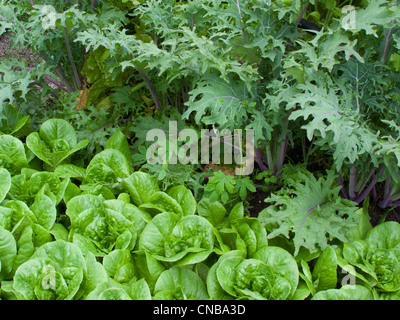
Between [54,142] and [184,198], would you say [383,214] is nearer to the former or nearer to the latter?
[184,198]

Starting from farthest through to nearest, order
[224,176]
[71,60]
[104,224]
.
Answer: [71,60]
[224,176]
[104,224]

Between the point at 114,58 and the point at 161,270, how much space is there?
1.05 metres

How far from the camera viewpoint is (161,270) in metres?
1.50

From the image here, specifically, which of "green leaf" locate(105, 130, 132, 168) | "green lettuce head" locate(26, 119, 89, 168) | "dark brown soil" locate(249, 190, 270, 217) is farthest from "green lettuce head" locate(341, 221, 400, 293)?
"green lettuce head" locate(26, 119, 89, 168)

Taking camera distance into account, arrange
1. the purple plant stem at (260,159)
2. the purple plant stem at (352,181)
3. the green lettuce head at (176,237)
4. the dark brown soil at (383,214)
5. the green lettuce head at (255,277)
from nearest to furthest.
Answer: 1. the green lettuce head at (255,277)
2. the green lettuce head at (176,237)
3. the purple plant stem at (352,181)
4. the dark brown soil at (383,214)
5. the purple plant stem at (260,159)

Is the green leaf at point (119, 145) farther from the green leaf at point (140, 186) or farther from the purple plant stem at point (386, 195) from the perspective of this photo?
the purple plant stem at point (386, 195)

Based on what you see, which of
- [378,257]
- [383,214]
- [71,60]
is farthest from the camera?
[71,60]

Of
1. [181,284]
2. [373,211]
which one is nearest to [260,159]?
[373,211]

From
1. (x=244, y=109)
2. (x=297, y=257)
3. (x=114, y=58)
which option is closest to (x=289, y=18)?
(x=244, y=109)

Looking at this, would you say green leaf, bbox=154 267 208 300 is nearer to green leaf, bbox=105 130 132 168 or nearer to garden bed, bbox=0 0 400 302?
garden bed, bbox=0 0 400 302

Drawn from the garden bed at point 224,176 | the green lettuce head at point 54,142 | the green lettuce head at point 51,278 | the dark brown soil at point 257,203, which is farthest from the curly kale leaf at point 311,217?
the green lettuce head at point 54,142

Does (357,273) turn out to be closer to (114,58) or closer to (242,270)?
(242,270)

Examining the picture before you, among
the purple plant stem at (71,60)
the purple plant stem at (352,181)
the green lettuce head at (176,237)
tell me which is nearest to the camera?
the green lettuce head at (176,237)

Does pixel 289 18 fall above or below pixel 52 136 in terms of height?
above
